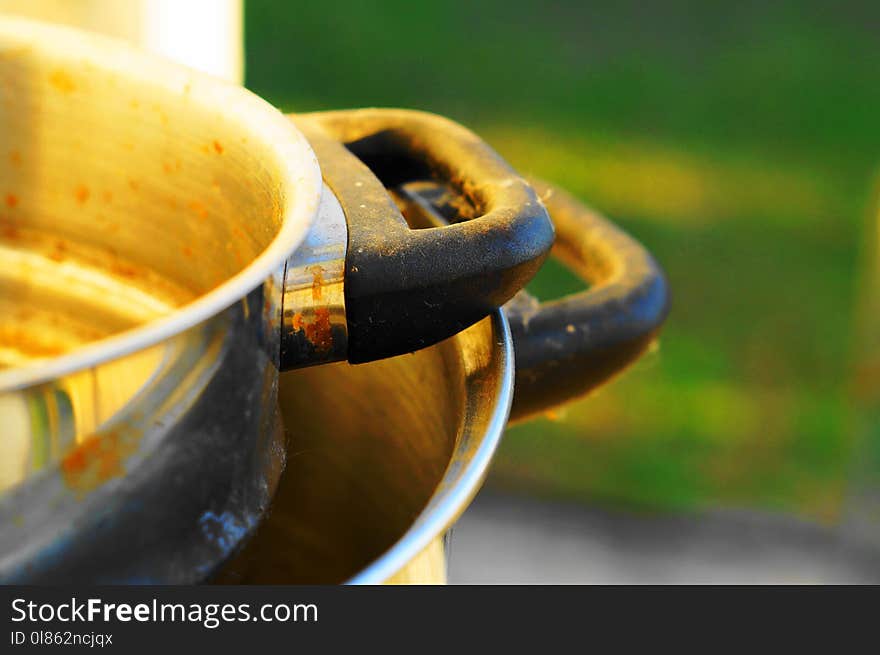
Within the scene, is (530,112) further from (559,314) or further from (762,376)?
(559,314)

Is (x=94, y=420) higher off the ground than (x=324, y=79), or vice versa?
(x=94, y=420)

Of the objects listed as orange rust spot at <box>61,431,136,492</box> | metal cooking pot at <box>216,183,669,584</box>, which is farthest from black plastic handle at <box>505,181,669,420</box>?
orange rust spot at <box>61,431,136,492</box>

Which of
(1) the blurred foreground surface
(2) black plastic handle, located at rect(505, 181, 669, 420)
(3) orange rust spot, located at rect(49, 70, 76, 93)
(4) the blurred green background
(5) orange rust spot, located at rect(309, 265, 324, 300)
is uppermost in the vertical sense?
(3) orange rust spot, located at rect(49, 70, 76, 93)

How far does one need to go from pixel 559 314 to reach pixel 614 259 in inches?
2.1

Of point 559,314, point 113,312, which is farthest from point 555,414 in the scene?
point 113,312

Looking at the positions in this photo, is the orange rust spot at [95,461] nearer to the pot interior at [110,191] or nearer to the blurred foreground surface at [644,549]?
the pot interior at [110,191]

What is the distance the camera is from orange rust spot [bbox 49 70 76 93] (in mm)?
336

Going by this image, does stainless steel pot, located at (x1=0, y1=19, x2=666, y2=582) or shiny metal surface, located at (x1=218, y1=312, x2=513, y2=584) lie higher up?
stainless steel pot, located at (x1=0, y1=19, x2=666, y2=582)

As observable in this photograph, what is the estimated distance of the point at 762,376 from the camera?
1265mm

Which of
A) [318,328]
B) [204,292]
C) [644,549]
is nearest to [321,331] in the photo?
[318,328]

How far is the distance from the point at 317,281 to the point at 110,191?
143mm

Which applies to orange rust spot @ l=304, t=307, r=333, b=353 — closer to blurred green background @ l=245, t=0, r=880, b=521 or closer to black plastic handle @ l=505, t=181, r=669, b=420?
black plastic handle @ l=505, t=181, r=669, b=420

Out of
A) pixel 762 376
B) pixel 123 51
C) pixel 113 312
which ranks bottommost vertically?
pixel 762 376

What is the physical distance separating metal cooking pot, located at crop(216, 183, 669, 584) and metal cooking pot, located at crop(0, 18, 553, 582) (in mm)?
25
